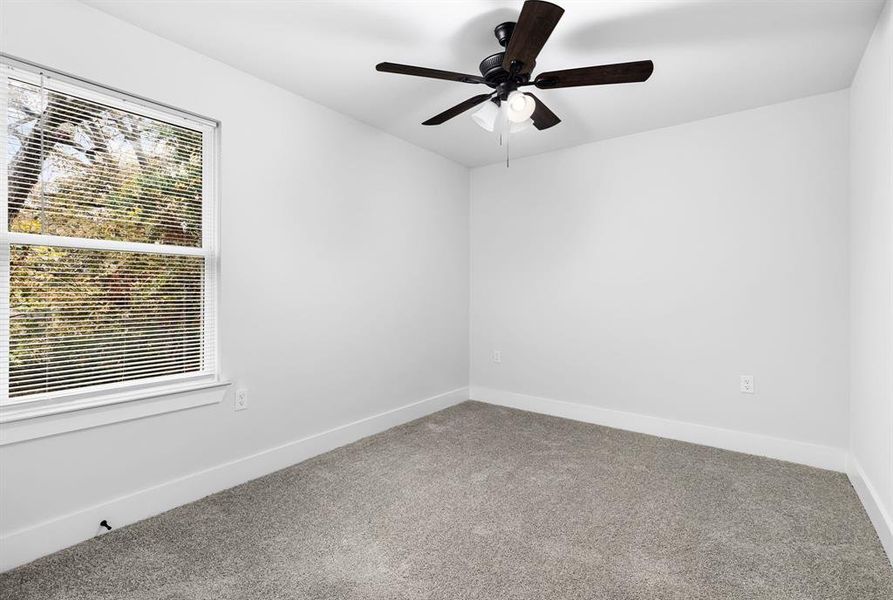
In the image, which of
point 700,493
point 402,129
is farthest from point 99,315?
point 700,493

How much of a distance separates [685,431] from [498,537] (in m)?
1.98

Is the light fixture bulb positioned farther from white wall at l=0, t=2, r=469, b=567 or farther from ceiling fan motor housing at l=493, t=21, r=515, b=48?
white wall at l=0, t=2, r=469, b=567

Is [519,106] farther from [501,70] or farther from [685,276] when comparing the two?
[685,276]

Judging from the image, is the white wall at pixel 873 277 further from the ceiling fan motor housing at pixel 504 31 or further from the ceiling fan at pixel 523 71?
the ceiling fan motor housing at pixel 504 31

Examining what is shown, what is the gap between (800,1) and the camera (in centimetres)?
189

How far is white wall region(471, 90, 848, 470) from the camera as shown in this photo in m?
2.78

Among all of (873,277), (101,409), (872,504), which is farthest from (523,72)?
(872,504)

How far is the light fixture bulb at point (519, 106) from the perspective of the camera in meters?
2.10

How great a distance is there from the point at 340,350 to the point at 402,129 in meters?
1.72

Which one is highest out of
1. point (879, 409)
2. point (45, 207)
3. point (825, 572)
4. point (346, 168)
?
point (346, 168)

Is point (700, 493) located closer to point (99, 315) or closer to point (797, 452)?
point (797, 452)

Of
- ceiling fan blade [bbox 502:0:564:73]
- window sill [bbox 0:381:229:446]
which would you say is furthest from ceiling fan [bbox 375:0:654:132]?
window sill [bbox 0:381:229:446]

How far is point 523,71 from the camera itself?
6.77 ft

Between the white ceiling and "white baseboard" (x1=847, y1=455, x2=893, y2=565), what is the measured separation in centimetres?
217
